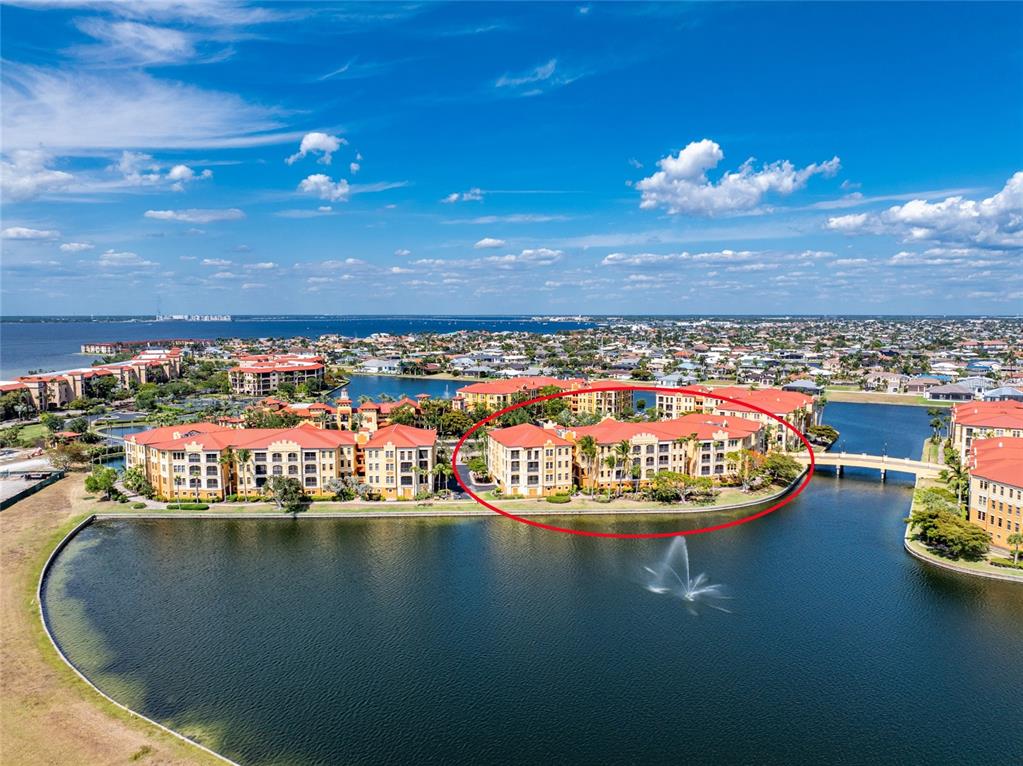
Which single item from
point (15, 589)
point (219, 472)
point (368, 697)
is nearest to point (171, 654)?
point (368, 697)

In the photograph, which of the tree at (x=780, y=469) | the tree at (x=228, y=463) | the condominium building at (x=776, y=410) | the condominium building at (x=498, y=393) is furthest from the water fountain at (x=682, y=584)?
the condominium building at (x=498, y=393)

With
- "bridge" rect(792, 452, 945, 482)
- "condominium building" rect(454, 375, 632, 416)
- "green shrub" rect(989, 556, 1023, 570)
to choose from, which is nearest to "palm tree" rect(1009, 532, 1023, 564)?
"green shrub" rect(989, 556, 1023, 570)

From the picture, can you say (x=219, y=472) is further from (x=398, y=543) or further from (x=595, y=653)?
(x=595, y=653)

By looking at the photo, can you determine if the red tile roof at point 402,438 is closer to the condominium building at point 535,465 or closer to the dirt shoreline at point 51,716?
the condominium building at point 535,465

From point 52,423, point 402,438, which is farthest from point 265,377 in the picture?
point 402,438

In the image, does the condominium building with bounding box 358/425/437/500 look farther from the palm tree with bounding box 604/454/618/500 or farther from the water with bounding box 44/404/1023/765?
the palm tree with bounding box 604/454/618/500
